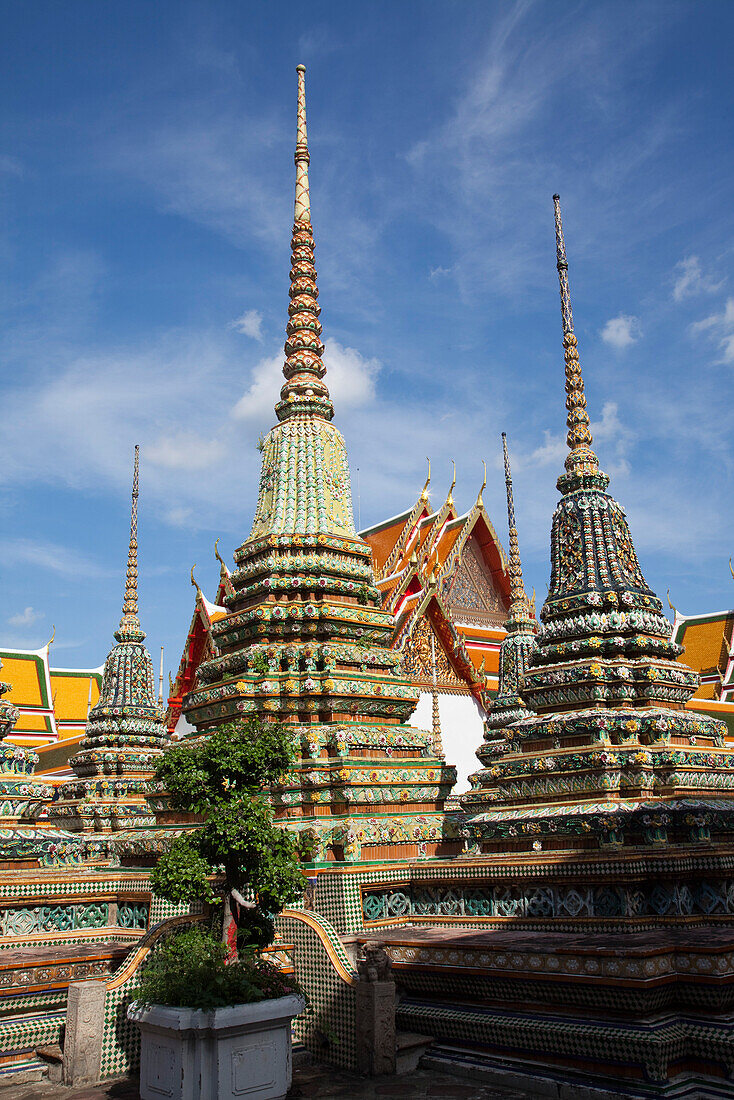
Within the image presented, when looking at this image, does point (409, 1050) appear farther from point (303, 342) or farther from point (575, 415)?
point (303, 342)

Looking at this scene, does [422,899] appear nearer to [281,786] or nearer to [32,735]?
[281,786]

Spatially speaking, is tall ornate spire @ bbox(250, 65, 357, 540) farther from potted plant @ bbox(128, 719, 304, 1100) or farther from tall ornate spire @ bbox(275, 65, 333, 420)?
potted plant @ bbox(128, 719, 304, 1100)

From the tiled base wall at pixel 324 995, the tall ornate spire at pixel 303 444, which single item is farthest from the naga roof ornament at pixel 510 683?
the tiled base wall at pixel 324 995

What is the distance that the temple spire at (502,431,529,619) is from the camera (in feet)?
49.7

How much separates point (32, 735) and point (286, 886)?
22326 mm

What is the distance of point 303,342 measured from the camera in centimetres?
1202

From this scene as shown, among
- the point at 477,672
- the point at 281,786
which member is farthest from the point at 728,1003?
the point at 477,672

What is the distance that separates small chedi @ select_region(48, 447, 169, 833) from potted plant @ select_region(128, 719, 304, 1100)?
7.69 meters

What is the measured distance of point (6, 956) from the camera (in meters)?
6.55

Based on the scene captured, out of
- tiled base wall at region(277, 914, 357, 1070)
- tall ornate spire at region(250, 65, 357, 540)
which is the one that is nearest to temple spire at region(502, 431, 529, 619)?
tall ornate spire at region(250, 65, 357, 540)

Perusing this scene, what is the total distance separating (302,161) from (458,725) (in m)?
12.4

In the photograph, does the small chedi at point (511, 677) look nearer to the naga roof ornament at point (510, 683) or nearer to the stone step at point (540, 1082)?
the naga roof ornament at point (510, 683)

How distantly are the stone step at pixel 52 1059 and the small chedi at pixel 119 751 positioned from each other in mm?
6808

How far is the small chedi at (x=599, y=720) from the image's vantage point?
7.43 m
